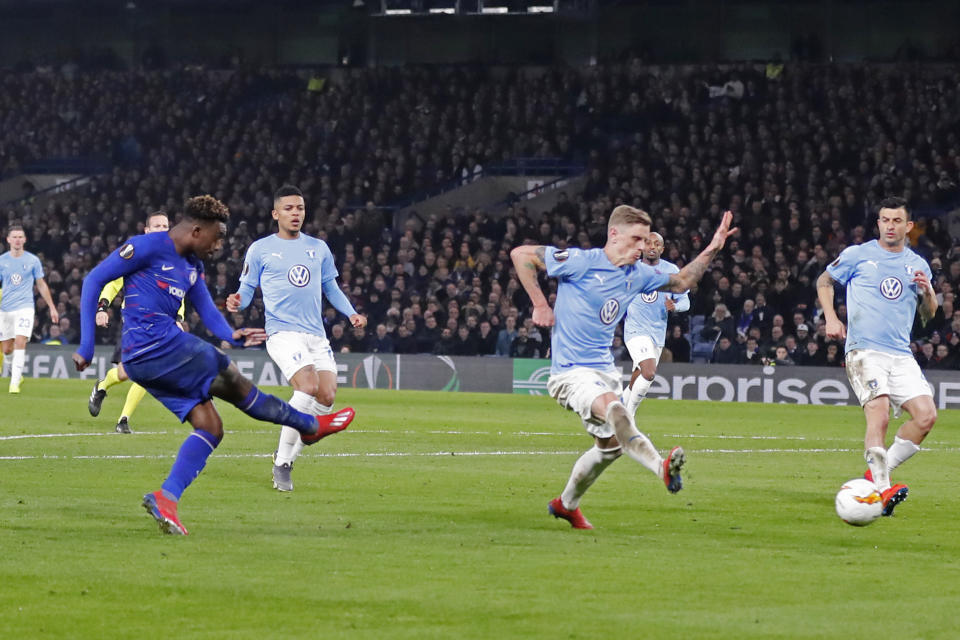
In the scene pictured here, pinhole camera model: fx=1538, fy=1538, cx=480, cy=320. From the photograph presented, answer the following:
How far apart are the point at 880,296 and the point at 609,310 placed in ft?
9.65

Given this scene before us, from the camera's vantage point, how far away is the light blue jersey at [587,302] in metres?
9.95

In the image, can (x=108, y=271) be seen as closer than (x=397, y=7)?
Yes

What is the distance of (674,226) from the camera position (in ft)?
107

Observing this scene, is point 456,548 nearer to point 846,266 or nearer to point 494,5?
point 846,266

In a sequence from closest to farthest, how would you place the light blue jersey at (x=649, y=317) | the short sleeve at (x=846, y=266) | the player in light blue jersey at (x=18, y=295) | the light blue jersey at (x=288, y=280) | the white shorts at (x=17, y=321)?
the short sleeve at (x=846, y=266), the light blue jersey at (x=288, y=280), the light blue jersey at (x=649, y=317), the player in light blue jersey at (x=18, y=295), the white shorts at (x=17, y=321)

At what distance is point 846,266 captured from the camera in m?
12.0

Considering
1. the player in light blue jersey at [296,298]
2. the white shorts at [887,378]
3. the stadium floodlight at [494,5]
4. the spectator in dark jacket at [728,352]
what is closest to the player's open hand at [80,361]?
the player in light blue jersey at [296,298]

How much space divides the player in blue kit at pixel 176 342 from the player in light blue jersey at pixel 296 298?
268cm

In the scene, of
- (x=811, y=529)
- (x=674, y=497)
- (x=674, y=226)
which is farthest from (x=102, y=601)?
(x=674, y=226)

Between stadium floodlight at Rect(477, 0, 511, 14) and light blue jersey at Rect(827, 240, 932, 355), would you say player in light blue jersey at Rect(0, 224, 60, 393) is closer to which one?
stadium floodlight at Rect(477, 0, 511, 14)

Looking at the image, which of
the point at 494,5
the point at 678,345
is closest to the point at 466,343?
the point at 678,345

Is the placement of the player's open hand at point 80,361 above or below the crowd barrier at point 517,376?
above

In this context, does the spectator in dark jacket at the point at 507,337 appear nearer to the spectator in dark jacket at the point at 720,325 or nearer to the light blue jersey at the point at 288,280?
the spectator in dark jacket at the point at 720,325

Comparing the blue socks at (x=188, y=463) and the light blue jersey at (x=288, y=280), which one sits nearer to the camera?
the blue socks at (x=188, y=463)
